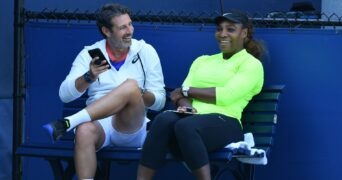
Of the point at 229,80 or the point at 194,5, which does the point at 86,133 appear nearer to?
the point at 229,80

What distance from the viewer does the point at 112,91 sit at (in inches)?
203

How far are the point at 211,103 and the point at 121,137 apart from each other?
63cm

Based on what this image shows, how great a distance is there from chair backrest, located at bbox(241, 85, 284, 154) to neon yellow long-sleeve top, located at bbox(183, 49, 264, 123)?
0.11 meters

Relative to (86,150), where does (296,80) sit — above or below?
above

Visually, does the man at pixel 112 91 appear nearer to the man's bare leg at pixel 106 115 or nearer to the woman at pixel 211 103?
the man's bare leg at pixel 106 115

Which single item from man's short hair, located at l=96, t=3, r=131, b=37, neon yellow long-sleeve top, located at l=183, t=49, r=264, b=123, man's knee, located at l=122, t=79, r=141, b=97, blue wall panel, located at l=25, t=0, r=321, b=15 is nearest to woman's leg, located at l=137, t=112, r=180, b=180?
man's knee, located at l=122, t=79, r=141, b=97

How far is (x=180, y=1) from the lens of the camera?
8.22 metres

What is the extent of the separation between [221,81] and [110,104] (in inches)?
31.4

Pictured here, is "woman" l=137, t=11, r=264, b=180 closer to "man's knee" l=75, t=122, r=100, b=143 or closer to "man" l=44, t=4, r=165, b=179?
"man" l=44, t=4, r=165, b=179

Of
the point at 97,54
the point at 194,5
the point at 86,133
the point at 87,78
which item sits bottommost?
the point at 86,133

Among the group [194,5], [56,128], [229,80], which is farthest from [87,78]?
[194,5]

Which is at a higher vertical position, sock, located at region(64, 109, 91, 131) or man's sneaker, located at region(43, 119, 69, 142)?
sock, located at region(64, 109, 91, 131)

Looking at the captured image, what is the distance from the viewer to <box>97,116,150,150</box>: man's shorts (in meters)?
5.23

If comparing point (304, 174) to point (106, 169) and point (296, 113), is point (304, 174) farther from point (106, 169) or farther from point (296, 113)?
point (106, 169)
